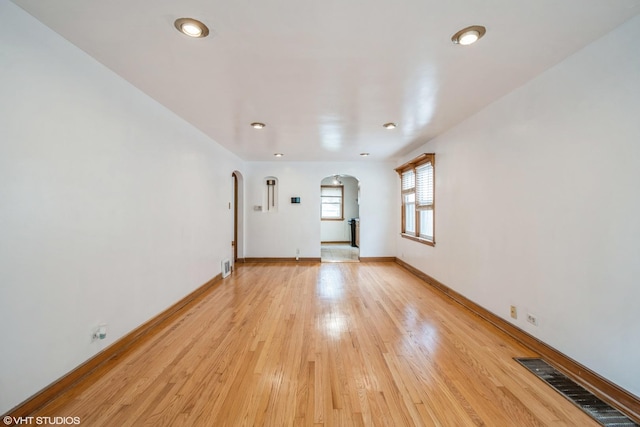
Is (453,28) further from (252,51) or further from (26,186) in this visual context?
(26,186)

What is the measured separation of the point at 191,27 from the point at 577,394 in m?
3.49

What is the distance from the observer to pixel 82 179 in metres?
2.01

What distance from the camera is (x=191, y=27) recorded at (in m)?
1.70

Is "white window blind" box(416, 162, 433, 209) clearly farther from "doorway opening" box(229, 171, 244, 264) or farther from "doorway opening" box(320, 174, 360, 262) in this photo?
"doorway opening" box(320, 174, 360, 262)

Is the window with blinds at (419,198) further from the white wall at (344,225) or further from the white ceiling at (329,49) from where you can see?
the white wall at (344,225)

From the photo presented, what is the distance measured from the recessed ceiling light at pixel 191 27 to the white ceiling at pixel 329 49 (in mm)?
46

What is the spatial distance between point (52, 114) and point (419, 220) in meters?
5.14

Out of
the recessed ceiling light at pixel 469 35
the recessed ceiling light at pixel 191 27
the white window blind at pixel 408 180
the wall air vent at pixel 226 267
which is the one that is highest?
the recessed ceiling light at pixel 191 27

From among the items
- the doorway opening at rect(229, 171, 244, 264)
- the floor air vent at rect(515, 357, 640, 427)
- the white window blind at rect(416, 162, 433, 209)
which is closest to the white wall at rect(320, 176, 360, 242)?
the doorway opening at rect(229, 171, 244, 264)

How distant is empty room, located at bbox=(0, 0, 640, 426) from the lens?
5.34 feet

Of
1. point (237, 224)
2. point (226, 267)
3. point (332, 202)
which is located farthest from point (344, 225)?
point (226, 267)

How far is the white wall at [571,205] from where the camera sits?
1.73 metres

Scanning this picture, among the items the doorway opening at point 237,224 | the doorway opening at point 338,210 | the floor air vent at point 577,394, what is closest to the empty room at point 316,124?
the floor air vent at point 577,394

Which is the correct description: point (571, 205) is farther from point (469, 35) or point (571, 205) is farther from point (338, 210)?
point (338, 210)
